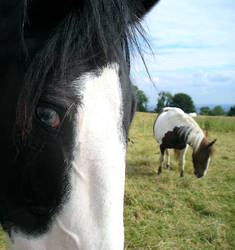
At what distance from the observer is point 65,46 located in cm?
91

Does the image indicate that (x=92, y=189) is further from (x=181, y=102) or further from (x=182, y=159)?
(x=181, y=102)

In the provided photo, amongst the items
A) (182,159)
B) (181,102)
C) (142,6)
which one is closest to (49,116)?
(142,6)

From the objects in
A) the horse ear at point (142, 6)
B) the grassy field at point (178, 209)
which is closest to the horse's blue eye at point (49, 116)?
the horse ear at point (142, 6)

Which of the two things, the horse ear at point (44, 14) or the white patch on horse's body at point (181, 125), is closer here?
the horse ear at point (44, 14)

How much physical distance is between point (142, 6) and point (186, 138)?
4306 millimetres

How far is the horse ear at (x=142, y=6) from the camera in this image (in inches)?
48.8

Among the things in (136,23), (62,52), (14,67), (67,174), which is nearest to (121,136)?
(67,174)

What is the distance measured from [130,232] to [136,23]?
9.35 feet

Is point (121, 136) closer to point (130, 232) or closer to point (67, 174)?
point (67, 174)

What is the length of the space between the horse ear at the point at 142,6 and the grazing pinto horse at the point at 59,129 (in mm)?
350

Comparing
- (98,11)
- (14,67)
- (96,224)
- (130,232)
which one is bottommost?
(130,232)

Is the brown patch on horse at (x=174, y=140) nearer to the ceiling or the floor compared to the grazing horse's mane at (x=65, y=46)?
nearer to the floor

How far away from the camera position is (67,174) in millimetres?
875

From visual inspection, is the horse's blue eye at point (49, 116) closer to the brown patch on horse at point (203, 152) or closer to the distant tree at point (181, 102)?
the brown patch on horse at point (203, 152)
